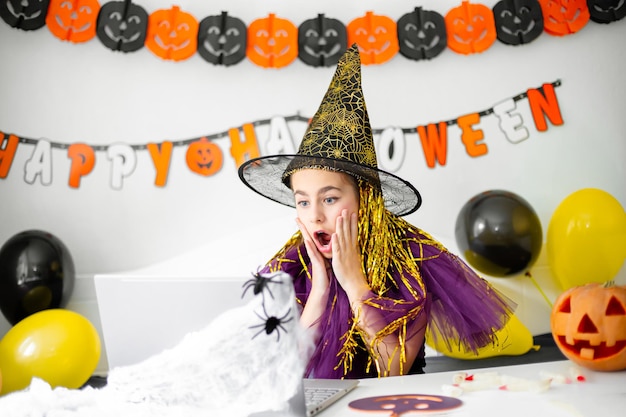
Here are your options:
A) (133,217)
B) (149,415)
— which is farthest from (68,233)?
(149,415)

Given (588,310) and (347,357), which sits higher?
(588,310)

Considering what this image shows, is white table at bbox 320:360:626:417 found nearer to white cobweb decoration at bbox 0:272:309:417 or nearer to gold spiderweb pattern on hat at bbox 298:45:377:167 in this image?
white cobweb decoration at bbox 0:272:309:417

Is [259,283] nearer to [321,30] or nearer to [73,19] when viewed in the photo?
[321,30]

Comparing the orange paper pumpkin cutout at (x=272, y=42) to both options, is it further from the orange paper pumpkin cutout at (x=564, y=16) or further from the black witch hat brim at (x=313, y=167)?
the black witch hat brim at (x=313, y=167)

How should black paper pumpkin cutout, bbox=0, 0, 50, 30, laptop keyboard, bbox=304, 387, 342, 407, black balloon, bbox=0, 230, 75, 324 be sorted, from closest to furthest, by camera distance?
1. laptop keyboard, bbox=304, 387, 342, 407
2. black balloon, bbox=0, 230, 75, 324
3. black paper pumpkin cutout, bbox=0, 0, 50, 30

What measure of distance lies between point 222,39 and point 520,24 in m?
1.61

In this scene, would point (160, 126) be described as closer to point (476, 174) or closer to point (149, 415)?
point (476, 174)

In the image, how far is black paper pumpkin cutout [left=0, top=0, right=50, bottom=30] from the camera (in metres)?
3.32

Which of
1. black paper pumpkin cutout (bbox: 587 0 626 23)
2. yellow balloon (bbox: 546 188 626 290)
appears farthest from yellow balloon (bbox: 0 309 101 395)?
black paper pumpkin cutout (bbox: 587 0 626 23)

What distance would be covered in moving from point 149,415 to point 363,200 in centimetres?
94

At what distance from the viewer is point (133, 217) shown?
3.44 m

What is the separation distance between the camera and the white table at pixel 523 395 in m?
0.91

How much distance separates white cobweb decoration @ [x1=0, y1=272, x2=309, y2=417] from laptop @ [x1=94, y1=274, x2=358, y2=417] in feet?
0.13

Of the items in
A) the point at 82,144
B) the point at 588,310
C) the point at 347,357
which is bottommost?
the point at 347,357
